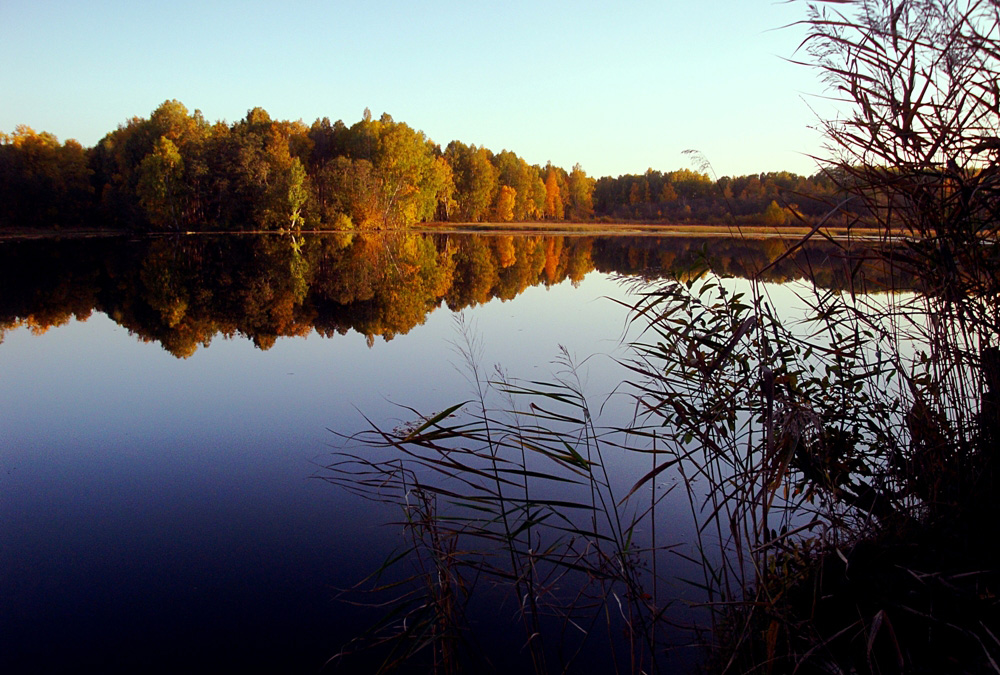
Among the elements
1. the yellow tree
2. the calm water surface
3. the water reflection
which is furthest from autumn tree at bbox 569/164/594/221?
the calm water surface

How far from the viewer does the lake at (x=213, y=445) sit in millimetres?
3604

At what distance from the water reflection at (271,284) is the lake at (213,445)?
0.40ft

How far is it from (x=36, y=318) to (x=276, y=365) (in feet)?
22.6

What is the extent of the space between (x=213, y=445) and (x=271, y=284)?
40.7 feet

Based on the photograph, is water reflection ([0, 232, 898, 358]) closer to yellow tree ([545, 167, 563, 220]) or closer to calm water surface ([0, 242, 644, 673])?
calm water surface ([0, 242, 644, 673])

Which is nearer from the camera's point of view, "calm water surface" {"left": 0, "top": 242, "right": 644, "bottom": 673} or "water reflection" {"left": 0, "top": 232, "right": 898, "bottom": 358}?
"calm water surface" {"left": 0, "top": 242, "right": 644, "bottom": 673}

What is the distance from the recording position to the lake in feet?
11.8

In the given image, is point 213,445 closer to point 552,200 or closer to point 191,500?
point 191,500

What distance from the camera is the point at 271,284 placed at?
17.9 meters

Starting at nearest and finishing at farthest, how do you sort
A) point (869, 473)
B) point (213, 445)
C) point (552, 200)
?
1. point (869, 473)
2. point (213, 445)
3. point (552, 200)

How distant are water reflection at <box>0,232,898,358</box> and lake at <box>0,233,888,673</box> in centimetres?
12

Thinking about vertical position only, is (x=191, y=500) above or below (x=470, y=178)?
below

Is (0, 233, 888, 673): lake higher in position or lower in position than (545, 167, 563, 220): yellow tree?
lower

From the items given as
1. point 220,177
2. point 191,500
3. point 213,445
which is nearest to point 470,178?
point 220,177
